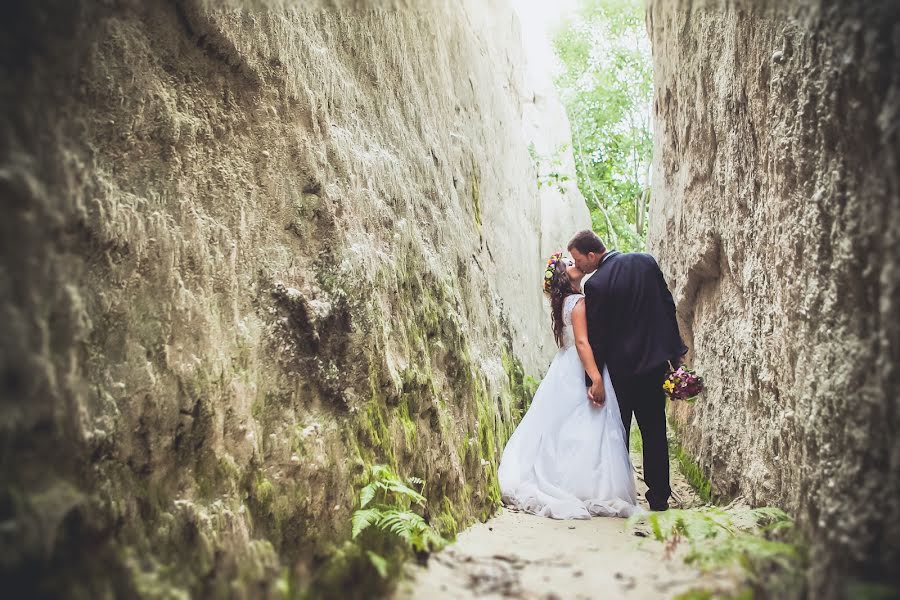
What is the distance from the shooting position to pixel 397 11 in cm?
508

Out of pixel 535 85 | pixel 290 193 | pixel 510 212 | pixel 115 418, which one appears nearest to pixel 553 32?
pixel 535 85

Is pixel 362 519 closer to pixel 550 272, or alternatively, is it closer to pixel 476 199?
pixel 550 272

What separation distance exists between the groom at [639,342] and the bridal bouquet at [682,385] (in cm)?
9

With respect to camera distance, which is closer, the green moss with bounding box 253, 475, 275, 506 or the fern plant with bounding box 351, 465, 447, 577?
the green moss with bounding box 253, 475, 275, 506

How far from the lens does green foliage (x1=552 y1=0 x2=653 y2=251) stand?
768 inches

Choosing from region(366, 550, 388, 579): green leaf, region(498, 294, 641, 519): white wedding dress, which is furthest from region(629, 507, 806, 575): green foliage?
region(366, 550, 388, 579): green leaf

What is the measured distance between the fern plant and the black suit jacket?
253 cm

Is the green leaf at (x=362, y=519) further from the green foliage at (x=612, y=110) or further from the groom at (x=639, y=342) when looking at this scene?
the green foliage at (x=612, y=110)

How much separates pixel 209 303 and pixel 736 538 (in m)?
2.55

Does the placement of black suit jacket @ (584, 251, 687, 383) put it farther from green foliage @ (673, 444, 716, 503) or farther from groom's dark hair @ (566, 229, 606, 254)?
green foliage @ (673, 444, 716, 503)

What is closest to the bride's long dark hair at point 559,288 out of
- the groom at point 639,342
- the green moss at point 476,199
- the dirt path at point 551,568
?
the groom at point 639,342

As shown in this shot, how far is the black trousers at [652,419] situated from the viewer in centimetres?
496

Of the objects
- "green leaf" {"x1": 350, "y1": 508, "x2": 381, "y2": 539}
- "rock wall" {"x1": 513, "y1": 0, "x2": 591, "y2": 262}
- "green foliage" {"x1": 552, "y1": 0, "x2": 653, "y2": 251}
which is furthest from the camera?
"green foliage" {"x1": 552, "y1": 0, "x2": 653, "y2": 251}

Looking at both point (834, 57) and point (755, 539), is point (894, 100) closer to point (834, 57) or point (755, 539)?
point (834, 57)
